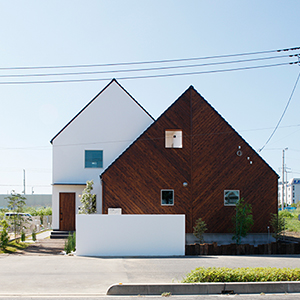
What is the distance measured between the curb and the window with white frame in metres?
10.1

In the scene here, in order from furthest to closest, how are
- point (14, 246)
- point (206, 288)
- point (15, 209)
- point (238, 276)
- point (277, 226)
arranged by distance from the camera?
point (15, 209)
point (277, 226)
point (14, 246)
point (238, 276)
point (206, 288)

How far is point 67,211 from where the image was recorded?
21.7 metres

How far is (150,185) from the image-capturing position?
1828cm

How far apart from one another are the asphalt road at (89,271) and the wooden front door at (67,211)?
8.53 metres

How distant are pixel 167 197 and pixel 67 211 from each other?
23.0ft

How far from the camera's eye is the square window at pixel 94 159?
22.0 metres

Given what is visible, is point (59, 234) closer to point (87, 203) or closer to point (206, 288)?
point (87, 203)

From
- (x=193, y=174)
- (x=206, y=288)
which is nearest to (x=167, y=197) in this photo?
(x=193, y=174)

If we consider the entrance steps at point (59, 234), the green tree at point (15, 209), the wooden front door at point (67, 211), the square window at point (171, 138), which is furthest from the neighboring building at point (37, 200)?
the square window at point (171, 138)

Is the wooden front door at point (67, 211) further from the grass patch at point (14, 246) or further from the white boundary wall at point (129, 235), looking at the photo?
the white boundary wall at point (129, 235)

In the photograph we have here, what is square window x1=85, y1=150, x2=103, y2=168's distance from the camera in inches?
865

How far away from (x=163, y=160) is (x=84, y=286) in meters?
10.4

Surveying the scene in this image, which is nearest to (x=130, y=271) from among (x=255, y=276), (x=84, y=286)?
(x=84, y=286)

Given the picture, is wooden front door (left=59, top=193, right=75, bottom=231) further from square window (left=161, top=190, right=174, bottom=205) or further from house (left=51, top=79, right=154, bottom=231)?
square window (left=161, top=190, right=174, bottom=205)
